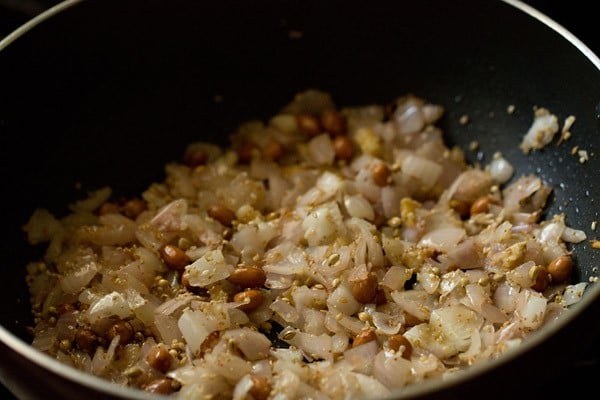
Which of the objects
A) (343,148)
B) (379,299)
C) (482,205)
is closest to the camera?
(379,299)

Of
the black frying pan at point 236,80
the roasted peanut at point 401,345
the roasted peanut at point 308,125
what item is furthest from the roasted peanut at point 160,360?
the roasted peanut at point 308,125

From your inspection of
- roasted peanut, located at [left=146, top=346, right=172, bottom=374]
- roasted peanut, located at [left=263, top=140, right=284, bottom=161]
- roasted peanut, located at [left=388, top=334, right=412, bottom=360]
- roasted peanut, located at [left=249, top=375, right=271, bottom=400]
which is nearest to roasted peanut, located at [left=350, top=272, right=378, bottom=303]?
roasted peanut, located at [left=388, top=334, right=412, bottom=360]

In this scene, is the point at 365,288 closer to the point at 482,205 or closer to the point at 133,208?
the point at 482,205

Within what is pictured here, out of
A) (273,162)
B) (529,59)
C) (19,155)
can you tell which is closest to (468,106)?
(529,59)

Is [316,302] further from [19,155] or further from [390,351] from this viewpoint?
[19,155]

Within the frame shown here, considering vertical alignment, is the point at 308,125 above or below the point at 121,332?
above

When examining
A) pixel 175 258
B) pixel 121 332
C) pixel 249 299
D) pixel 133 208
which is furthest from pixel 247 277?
pixel 133 208

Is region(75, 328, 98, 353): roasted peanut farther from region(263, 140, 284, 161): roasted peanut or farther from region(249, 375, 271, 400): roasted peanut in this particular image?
region(263, 140, 284, 161): roasted peanut
